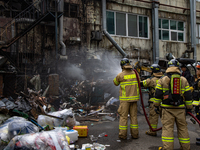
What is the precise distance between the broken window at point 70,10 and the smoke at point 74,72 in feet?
10.0

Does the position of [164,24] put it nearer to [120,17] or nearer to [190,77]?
[120,17]

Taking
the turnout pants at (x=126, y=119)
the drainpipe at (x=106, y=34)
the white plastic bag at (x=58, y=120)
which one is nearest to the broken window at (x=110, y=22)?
the drainpipe at (x=106, y=34)

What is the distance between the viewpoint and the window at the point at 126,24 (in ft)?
40.1

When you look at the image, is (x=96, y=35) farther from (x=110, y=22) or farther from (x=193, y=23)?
Answer: (x=193, y=23)

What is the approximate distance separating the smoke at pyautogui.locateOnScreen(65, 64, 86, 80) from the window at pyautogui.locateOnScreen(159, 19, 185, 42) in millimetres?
6636

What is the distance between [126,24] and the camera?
12633 millimetres

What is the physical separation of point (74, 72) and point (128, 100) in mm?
6278

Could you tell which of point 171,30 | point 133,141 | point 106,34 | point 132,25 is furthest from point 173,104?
point 171,30

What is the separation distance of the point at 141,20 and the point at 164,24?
195cm

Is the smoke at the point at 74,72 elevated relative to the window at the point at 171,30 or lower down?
lower down

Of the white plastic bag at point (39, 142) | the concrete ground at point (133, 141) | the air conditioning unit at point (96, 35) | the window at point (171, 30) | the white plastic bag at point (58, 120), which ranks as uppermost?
the window at point (171, 30)

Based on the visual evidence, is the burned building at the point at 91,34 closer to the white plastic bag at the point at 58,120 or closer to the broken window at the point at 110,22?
the broken window at the point at 110,22

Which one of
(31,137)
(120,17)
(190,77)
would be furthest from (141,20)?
(31,137)

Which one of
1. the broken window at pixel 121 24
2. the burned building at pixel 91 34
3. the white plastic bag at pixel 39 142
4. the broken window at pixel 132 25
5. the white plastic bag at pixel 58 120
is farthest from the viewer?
the broken window at pixel 132 25
